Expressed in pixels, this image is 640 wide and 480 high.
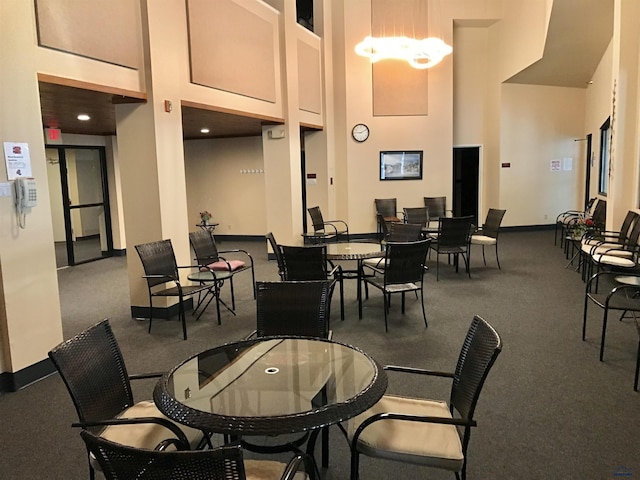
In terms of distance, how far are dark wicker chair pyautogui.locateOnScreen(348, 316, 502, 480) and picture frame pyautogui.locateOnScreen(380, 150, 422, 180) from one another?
8829mm

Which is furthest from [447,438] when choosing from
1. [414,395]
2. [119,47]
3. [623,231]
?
[623,231]

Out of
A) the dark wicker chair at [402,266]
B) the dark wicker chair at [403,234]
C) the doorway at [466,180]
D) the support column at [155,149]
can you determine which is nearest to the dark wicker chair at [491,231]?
the dark wicker chair at [403,234]

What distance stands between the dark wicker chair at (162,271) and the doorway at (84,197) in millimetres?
4734

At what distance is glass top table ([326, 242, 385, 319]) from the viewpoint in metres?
5.22

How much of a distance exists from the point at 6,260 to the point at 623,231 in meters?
6.62

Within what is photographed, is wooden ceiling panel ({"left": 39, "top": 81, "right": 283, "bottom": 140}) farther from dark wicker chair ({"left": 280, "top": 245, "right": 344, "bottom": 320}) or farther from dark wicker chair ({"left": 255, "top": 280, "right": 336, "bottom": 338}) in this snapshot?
dark wicker chair ({"left": 255, "top": 280, "right": 336, "bottom": 338})

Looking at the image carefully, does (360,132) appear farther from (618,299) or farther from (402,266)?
(618,299)

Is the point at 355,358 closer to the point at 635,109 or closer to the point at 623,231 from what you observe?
the point at 623,231

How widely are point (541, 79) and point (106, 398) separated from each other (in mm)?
10932

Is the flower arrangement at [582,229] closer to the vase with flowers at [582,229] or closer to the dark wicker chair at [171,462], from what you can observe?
the vase with flowers at [582,229]

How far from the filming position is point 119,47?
4637 mm

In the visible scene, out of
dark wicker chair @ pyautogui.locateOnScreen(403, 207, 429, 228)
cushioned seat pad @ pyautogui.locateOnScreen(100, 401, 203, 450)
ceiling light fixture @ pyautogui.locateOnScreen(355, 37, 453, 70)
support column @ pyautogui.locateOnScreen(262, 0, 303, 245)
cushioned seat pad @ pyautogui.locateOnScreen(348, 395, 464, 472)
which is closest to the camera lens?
cushioned seat pad @ pyautogui.locateOnScreen(348, 395, 464, 472)

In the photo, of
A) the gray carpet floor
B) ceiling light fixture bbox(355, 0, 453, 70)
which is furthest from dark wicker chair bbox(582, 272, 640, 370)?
ceiling light fixture bbox(355, 0, 453, 70)

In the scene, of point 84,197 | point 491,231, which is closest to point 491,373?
point 491,231
